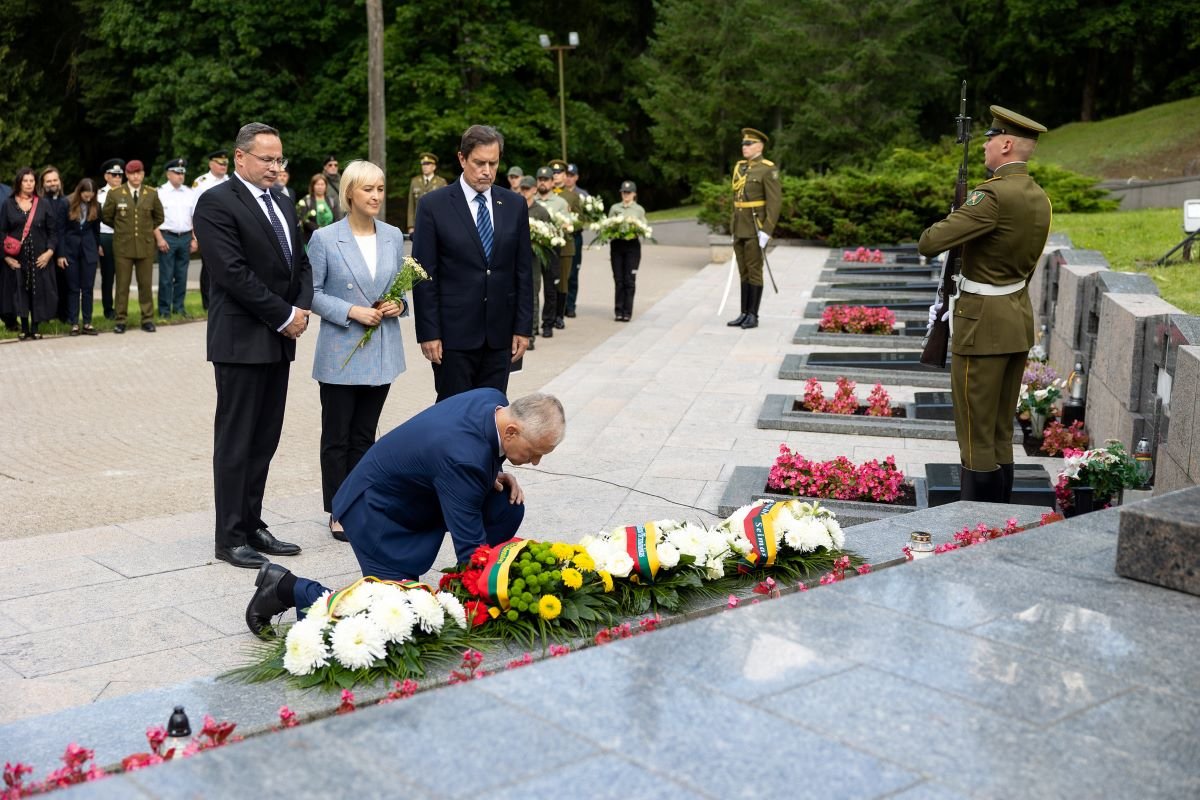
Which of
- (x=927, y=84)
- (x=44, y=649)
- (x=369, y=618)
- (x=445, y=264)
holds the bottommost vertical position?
(x=44, y=649)

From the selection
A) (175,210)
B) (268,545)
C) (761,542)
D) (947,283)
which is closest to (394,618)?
(761,542)

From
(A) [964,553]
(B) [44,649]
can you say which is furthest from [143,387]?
(A) [964,553]

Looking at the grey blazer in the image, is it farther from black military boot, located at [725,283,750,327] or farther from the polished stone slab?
black military boot, located at [725,283,750,327]

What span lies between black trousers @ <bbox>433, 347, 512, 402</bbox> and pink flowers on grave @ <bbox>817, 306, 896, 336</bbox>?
7630 mm

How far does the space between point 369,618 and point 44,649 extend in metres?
1.69

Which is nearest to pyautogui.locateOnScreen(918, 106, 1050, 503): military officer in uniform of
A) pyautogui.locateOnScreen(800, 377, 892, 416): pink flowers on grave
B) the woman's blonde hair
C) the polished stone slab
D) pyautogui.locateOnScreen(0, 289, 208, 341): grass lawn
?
the woman's blonde hair

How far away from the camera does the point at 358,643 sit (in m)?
4.21

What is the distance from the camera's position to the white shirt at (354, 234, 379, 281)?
6.82m

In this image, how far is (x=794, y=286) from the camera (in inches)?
781

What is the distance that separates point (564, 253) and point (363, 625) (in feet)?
40.3

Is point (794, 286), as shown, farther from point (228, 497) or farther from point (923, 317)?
point (228, 497)

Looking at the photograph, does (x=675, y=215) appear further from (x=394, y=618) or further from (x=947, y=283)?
(x=394, y=618)

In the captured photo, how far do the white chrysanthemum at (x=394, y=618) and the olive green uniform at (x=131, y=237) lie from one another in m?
12.6

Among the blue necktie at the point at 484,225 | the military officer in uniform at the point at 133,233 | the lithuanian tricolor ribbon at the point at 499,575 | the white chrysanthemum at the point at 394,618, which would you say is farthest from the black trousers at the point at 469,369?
the military officer in uniform at the point at 133,233
